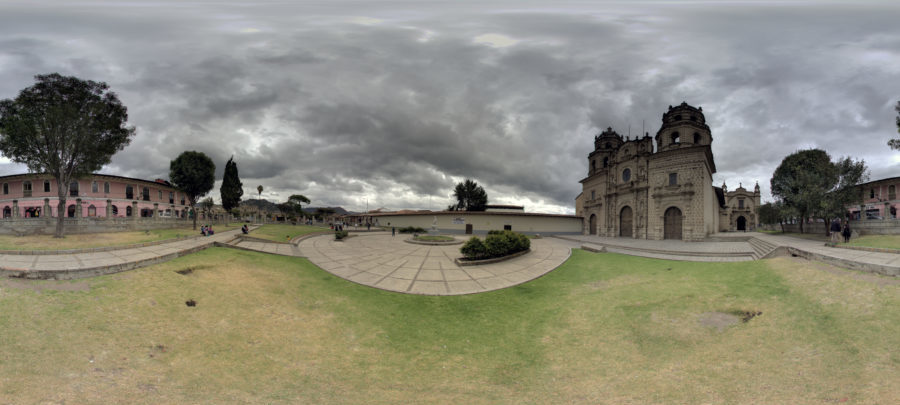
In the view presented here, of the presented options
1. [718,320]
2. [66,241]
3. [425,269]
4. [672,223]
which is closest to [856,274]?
[718,320]

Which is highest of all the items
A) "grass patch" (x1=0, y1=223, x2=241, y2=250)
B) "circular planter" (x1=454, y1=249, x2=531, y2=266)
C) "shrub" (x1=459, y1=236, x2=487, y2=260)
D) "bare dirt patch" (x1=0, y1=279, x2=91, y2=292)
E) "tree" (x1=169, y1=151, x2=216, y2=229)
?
"tree" (x1=169, y1=151, x2=216, y2=229)

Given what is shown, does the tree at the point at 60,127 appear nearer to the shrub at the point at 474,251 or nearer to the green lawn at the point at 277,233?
the green lawn at the point at 277,233

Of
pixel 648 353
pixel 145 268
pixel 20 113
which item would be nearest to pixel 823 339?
pixel 648 353

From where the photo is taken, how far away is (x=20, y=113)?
15.4 metres

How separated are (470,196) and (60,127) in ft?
147

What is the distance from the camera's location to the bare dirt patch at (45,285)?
21.0 ft

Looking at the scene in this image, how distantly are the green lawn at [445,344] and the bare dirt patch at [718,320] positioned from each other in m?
0.08

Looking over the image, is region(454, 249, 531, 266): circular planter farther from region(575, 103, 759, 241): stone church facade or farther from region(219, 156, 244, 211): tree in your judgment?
region(219, 156, 244, 211): tree

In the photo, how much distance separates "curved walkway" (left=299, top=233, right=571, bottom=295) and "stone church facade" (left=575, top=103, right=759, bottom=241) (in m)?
14.2

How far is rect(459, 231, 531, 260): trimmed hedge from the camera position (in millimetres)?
14398

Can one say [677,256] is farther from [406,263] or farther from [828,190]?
[828,190]

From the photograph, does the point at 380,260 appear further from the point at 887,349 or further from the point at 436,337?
the point at 887,349

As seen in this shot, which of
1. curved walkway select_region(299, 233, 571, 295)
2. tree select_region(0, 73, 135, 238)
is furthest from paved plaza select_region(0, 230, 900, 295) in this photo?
tree select_region(0, 73, 135, 238)

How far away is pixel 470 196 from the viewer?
53094 mm
